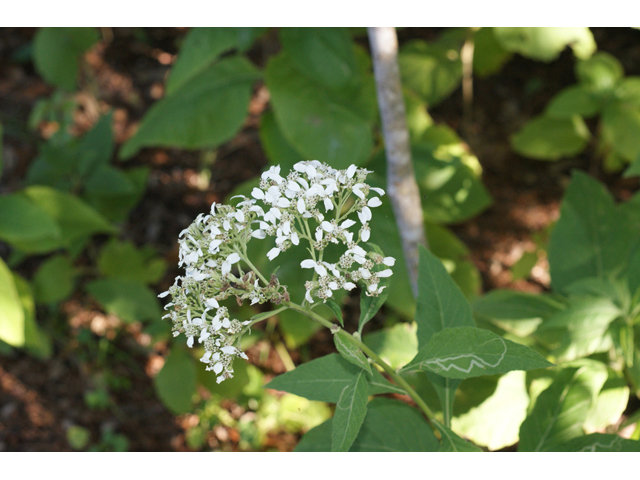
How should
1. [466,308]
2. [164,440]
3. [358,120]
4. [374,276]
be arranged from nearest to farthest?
[374,276]
[466,308]
[358,120]
[164,440]

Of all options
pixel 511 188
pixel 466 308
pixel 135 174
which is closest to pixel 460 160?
pixel 511 188

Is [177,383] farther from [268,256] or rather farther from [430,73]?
[430,73]

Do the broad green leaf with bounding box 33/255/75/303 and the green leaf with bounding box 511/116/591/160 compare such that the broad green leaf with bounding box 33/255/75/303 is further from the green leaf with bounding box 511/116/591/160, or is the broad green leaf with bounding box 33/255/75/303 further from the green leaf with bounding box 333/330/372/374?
the green leaf with bounding box 511/116/591/160

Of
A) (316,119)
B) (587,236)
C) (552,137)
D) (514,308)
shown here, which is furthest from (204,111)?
(552,137)

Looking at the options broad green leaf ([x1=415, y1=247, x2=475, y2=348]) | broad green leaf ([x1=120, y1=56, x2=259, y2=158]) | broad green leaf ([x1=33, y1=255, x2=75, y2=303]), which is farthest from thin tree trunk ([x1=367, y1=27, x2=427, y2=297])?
broad green leaf ([x1=33, y1=255, x2=75, y2=303])

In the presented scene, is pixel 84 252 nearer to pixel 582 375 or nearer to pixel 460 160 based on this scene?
pixel 460 160
